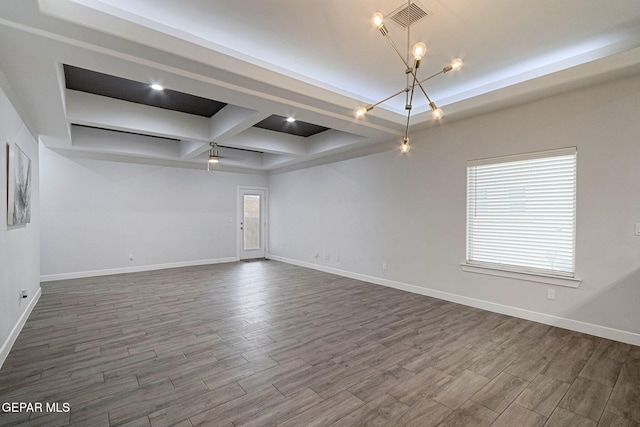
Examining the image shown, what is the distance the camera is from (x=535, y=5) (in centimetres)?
250

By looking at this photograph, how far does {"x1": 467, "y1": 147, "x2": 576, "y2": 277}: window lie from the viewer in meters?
3.59

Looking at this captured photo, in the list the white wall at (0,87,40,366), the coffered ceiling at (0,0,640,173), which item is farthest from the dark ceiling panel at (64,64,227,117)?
the white wall at (0,87,40,366)

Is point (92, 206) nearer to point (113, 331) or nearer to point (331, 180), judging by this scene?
point (113, 331)

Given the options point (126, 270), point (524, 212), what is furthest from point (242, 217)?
point (524, 212)

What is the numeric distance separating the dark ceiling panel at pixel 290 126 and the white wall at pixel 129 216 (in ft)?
9.49

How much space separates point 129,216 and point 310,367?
20.3 feet

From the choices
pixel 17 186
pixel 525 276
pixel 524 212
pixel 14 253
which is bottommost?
pixel 525 276

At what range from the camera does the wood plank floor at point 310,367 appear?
6.74 ft

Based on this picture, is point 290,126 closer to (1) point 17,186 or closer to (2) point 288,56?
(2) point 288,56

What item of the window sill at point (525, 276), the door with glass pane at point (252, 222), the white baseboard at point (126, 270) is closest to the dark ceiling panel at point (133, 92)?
the door with glass pane at point (252, 222)

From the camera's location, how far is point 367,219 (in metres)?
6.05

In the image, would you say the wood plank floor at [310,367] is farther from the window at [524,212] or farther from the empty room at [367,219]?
the window at [524,212]

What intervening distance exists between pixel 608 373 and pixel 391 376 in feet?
6.17

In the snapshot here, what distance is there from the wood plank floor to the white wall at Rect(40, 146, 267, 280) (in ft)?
6.53
